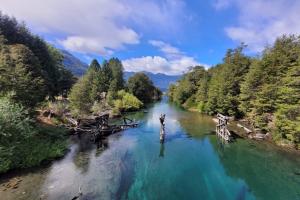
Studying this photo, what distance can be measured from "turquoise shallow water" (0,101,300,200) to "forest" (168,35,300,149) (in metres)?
3.30

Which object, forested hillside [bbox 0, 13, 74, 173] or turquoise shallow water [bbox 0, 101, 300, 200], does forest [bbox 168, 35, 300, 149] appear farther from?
forested hillside [bbox 0, 13, 74, 173]

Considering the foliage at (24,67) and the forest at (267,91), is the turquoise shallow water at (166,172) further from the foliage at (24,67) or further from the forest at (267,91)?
the foliage at (24,67)

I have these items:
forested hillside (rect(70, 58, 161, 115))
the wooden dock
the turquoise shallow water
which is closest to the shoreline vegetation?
forested hillside (rect(70, 58, 161, 115))

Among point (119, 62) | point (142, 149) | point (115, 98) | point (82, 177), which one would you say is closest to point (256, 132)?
point (142, 149)

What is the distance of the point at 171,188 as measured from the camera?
14.9m

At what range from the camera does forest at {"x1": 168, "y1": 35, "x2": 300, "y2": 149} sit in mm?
23031

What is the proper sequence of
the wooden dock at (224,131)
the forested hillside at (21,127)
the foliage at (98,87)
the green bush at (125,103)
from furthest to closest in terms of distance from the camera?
1. the green bush at (125,103)
2. the foliage at (98,87)
3. the wooden dock at (224,131)
4. the forested hillside at (21,127)

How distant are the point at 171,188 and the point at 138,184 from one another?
2393 millimetres

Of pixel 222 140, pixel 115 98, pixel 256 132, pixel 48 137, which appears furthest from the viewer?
pixel 115 98

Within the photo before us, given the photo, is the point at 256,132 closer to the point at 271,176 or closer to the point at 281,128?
the point at 281,128

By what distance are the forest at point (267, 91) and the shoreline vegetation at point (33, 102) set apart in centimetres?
2326

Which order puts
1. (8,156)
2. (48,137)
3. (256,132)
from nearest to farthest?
1. (8,156)
2. (48,137)
3. (256,132)

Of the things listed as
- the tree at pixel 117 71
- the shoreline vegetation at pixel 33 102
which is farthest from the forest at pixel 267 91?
the tree at pixel 117 71

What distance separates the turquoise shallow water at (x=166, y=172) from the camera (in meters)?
13.9
